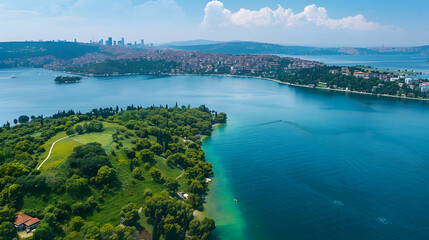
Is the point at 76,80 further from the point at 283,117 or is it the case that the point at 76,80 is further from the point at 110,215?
the point at 110,215

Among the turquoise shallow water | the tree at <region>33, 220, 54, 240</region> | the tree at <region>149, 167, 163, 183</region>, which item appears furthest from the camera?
the tree at <region>149, 167, 163, 183</region>

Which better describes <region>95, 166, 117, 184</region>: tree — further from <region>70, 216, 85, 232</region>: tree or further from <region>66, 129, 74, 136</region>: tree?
<region>66, 129, 74, 136</region>: tree

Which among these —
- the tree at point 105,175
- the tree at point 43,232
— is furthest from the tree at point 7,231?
the tree at point 105,175

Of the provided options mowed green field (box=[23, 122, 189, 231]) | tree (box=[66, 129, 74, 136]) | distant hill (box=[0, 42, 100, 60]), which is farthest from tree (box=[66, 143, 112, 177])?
distant hill (box=[0, 42, 100, 60])

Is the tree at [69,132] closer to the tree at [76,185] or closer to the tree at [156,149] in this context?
the tree at [156,149]

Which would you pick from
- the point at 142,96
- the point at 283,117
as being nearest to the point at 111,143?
the point at 283,117

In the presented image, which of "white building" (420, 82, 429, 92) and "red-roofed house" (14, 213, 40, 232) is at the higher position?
"white building" (420, 82, 429, 92)
